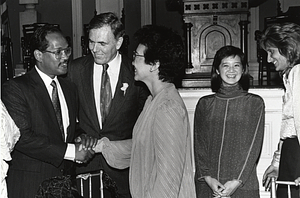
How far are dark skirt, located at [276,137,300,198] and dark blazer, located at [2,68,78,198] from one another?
1.29 m

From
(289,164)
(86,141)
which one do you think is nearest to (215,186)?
(289,164)

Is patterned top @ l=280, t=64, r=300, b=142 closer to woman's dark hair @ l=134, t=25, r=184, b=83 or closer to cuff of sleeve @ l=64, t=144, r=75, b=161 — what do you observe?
woman's dark hair @ l=134, t=25, r=184, b=83

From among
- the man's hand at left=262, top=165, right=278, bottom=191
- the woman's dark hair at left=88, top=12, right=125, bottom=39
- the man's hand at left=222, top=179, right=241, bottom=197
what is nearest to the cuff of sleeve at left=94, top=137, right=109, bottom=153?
the woman's dark hair at left=88, top=12, right=125, bottom=39

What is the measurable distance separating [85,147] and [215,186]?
0.91 meters

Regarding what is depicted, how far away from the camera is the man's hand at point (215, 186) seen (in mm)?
3158

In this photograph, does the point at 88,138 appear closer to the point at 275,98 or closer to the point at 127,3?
the point at 275,98

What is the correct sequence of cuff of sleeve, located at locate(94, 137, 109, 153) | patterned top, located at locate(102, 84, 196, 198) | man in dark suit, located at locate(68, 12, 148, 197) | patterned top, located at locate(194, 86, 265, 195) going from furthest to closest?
patterned top, located at locate(194, 86, 265, 195) < man in dark suit, located at locate(68, 12, 148, 197) < cuff of sleeve, located at locate(94, 137, 109, 153) < patterned top, located at locate(102, 84, 196, 198)

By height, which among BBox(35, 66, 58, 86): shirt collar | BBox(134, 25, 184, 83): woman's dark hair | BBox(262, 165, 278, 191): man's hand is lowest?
BBox(262, 165, 278, 191): man's hand

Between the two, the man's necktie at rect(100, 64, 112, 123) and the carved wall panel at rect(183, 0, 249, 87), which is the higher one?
the carved wall panel at rect(183, 0, 249, 87)

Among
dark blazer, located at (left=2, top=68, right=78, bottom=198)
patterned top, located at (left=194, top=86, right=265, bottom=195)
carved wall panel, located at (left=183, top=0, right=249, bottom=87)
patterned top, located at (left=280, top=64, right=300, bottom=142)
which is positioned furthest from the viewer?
carved wall panel, located at (left=183, top=0, right=249, bottom=87)

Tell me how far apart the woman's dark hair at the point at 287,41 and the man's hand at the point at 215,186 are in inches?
34.5

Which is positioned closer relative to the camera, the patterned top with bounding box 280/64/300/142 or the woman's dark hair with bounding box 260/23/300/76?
the patterned top with bounding box 280/64/300/142

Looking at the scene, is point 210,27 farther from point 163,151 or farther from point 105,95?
point 163,151

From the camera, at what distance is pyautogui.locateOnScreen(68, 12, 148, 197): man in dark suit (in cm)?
310
